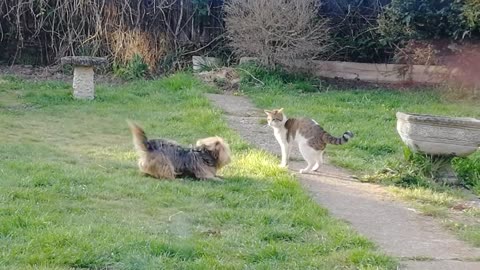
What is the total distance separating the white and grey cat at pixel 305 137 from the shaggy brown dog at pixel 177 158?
77 cm

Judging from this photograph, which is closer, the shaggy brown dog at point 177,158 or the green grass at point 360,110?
the shaggy brown dog at point 177,158

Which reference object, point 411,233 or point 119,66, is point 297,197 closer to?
point 411,233

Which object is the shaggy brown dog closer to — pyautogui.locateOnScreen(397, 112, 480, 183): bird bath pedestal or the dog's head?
the dog's head

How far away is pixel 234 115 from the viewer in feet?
35.7

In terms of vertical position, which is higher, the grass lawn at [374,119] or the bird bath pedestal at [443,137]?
the bird bath pedestal at [443,137]

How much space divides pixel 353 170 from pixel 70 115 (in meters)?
4.65

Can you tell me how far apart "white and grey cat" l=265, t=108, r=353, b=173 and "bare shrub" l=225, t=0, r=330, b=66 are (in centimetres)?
618

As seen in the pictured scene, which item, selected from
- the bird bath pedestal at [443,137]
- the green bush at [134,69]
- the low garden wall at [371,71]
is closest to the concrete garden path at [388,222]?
the bird bath pedestal at [443,137]

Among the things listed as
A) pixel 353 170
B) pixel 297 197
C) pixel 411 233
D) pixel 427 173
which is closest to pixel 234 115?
pixel 353 170

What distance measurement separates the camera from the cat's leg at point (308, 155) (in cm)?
733

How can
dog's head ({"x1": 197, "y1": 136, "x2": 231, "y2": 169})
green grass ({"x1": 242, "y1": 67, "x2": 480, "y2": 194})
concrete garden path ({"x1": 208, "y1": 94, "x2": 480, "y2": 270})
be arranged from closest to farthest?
1. concrete garden path ({"x1": 208, "y1": 94, "x2": 480, "y2": 270})
2. dog's head ({"x1": 197, "y1": 136, "x2": 231, "y2": 169})
3. green grass ({"x1": 242, "y1": 67, "x2": 480, "y2": 194})

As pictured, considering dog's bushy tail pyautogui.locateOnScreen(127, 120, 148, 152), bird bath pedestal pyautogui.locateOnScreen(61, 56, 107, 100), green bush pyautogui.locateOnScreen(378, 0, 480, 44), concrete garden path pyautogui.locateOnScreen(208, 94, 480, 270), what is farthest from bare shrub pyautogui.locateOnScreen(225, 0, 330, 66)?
dog's bushy tail pyautogui.locateOnScreen(127, 120, 148, 152)

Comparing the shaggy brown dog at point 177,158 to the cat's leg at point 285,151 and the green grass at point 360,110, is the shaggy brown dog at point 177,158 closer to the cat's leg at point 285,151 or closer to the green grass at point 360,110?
the cat's leg at point 285,151

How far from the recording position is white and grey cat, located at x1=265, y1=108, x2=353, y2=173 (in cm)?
729
